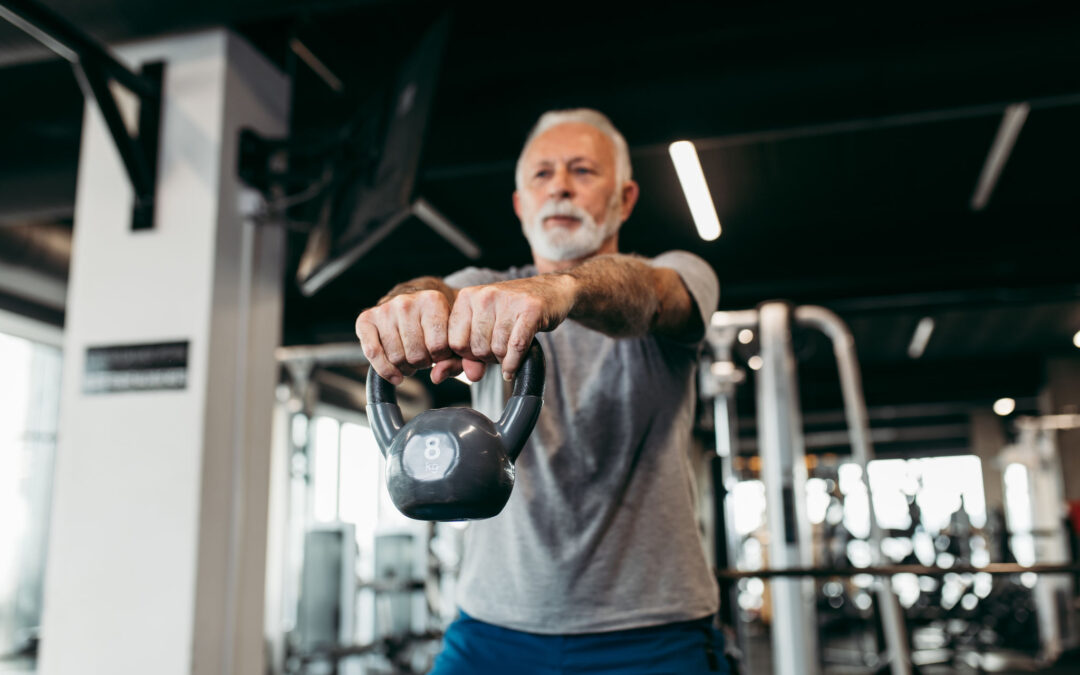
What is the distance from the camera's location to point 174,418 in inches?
119

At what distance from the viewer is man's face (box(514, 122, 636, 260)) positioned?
1576mm

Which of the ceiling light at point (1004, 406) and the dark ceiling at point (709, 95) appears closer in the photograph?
the dark ceiling at point (709, 95)

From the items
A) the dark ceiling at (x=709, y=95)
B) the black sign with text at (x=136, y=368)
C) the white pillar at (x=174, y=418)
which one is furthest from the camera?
the dark ceiling at (x=709, y=95)

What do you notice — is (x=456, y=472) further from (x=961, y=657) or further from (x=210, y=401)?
(x=961, y=657)

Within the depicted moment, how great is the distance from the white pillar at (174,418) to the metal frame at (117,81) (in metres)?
0.05

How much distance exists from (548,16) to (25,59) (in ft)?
7.24

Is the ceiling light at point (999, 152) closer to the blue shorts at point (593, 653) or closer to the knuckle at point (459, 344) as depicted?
the blue shorts at point (593, 653)

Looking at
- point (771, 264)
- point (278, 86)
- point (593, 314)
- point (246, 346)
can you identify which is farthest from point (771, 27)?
point (771, 264)

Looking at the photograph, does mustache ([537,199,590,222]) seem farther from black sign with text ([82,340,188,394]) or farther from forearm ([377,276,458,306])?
black sign with text ([82,340,188,394])

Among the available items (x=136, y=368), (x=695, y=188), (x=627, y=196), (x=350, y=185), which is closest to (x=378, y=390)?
(x=627, y=196)

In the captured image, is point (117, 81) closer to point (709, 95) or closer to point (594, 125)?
point (594, 125)

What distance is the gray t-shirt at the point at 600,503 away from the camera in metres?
1.38

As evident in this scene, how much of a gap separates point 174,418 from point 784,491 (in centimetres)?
245

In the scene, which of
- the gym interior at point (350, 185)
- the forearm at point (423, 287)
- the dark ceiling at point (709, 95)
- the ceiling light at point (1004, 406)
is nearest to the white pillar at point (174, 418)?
the gym interior at point (350, 185)
